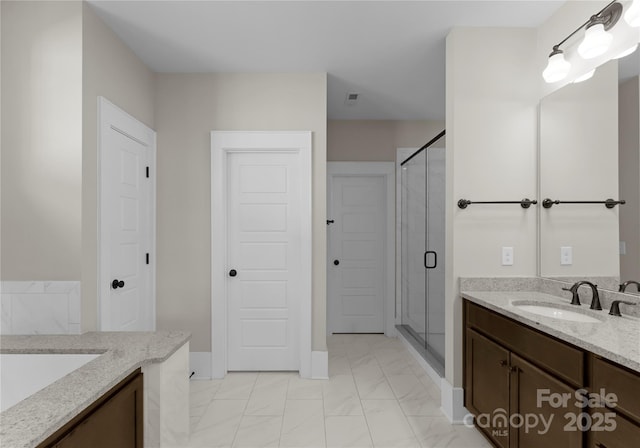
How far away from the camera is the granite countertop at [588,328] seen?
126 centimetres

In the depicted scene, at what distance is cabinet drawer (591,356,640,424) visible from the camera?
115cm

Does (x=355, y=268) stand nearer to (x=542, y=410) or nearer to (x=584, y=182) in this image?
(x=584, y=182)

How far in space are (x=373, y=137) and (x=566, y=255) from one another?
280 centimetres

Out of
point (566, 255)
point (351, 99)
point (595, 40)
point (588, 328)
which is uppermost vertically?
point (351, 99)

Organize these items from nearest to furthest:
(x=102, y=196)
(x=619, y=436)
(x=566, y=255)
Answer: (x=619, y=436)
(x=566, y=255)
(x=102, y=196)

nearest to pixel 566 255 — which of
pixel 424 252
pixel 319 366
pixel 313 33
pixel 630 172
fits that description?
pixel 630 172

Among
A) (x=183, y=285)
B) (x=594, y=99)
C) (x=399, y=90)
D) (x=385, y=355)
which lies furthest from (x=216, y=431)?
(x=399, y=90)

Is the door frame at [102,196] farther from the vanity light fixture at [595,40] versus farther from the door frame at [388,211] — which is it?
the vanity light fixture at [595,40]

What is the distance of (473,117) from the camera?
8.27 feet

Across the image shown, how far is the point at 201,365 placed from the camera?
324cm

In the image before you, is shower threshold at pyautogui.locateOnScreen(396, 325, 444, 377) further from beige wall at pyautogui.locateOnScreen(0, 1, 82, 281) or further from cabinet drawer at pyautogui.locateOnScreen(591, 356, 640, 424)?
beige wall at pyautogui.locateOnScreen(0, 1, 82, 281)

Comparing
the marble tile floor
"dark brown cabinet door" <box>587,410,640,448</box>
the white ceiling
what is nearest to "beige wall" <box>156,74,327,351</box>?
the white ceiling

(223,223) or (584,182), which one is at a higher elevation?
(584,182)

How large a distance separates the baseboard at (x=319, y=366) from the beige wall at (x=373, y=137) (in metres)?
2.39
